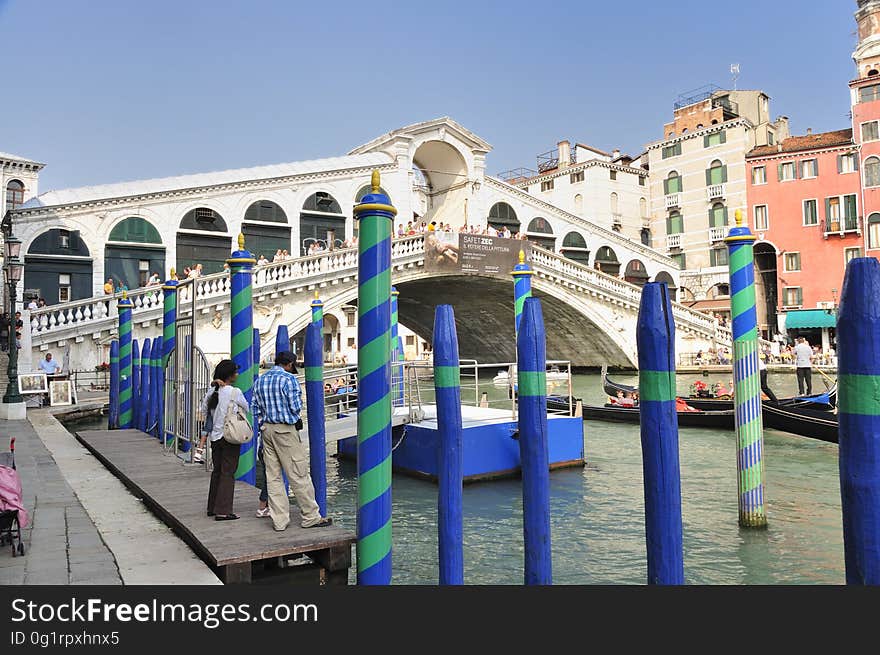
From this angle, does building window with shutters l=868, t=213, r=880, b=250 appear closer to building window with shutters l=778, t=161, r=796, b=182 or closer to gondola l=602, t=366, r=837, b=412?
building window with shutters l=778, t=161, r=796, b=182

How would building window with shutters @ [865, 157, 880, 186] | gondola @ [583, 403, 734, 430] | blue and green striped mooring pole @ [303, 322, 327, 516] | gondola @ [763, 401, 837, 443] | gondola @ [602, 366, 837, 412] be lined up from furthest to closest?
building window with shutters @ [865, 157, 880, 186] < gondola @ [583, 403, 734, 430] < gondola @ [602, 366, 837, 412] < gondola @ [763, 401, 837, 443] < blue and green striped mooring pole @ [303, 322, 327, 516]

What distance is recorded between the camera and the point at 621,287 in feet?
70.3

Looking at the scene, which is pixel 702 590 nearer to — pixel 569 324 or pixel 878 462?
pixel 878 462

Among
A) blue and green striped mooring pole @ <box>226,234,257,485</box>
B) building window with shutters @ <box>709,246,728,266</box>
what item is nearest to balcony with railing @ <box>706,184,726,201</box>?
building window with shutters @ <box>709,246,728,266</box>

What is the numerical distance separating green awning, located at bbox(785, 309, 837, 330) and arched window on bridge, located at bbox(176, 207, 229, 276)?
1802 centimetres

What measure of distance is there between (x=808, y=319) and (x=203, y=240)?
19.0 meters

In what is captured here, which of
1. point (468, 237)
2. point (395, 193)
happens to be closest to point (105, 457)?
point (468, 237)

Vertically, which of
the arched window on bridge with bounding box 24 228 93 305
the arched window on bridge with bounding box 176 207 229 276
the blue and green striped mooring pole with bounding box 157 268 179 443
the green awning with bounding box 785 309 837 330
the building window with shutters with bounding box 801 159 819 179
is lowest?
the blue and green striped mooring pole with bounding box 157 268 179 443

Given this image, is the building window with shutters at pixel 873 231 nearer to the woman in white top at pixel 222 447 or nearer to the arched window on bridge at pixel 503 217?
the arched window on bridge at pixel 503 217

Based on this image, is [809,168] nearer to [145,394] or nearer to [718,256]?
[718,256]

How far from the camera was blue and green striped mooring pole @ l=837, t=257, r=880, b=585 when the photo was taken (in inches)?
82.0

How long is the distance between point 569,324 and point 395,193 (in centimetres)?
703

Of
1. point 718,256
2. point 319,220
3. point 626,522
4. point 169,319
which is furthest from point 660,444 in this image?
point 718,256

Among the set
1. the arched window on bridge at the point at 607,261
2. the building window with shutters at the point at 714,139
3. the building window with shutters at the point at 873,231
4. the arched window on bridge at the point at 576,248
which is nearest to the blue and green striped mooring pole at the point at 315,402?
the arched window on bridge at the point at 576,248
